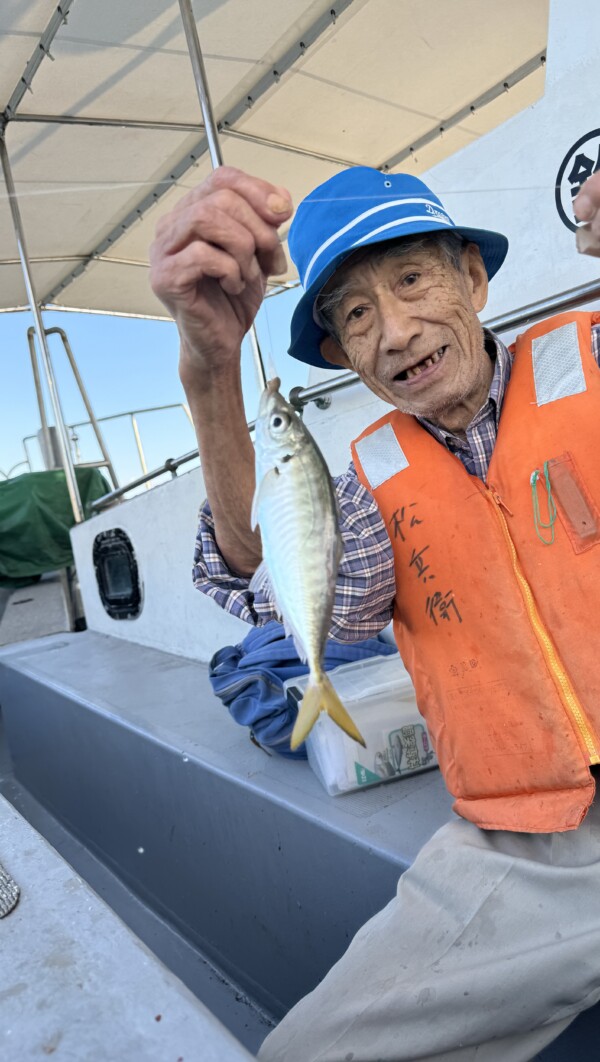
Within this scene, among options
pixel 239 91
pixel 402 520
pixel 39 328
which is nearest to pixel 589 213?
pixel 402 520

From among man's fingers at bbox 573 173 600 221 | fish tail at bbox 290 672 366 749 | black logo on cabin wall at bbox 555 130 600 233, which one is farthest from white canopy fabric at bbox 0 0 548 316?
fish tail at bbox 290 672 366 749

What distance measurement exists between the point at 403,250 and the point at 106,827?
3.15 m

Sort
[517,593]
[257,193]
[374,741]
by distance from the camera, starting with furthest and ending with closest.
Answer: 1. [374,741]
2. [517,593]
3. [257,193]

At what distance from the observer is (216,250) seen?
1.21 m

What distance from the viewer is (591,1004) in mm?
1232

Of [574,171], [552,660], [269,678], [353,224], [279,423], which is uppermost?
[574,171]

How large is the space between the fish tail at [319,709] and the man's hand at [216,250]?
0.72 meters

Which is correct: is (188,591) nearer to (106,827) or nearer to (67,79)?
(106,827)

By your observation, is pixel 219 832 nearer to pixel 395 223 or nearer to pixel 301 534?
pixel 301 534

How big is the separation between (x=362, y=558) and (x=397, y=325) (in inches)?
20.2

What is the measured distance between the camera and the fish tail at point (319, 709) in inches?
36.4

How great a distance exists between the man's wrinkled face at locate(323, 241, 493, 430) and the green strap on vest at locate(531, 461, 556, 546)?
25 centimetres

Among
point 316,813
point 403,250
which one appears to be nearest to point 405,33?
point 403,250

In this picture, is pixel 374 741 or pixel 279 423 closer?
pixel 279 423
